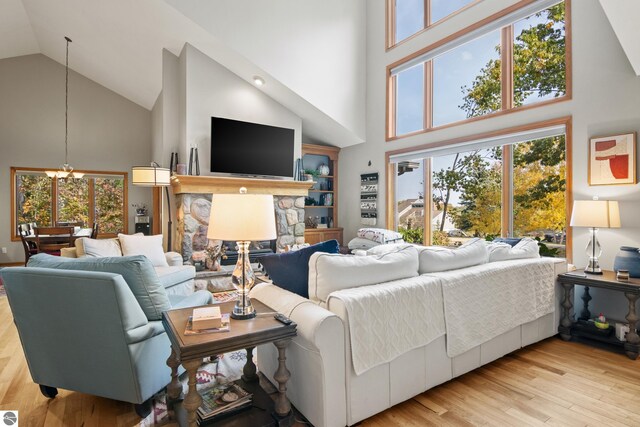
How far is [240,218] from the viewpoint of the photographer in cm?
174

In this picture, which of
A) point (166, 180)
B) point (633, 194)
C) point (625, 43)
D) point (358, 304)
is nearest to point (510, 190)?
point (633, 194)

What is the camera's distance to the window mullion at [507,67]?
13.9 feet

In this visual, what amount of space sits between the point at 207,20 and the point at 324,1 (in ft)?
A: 7.16

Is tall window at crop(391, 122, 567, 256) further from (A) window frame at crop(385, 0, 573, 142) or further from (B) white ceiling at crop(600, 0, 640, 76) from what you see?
(B) white ceiling at crop(600, 0, 640, 76)

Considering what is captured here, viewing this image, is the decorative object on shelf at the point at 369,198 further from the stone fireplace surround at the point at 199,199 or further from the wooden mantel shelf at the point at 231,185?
the stone fireplace surround at the point at 199,199

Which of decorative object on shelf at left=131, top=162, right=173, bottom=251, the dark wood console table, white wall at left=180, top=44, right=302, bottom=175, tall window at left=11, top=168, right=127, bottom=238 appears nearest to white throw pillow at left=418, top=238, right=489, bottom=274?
the dark wood console table

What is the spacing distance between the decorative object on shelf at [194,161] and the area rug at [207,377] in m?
3.13

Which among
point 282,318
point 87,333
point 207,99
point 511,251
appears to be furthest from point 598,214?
point 207,99

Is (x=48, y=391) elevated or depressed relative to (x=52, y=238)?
depressed

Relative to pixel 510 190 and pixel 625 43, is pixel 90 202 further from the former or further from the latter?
pixel 625 43

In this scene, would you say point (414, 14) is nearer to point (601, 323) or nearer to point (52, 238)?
point (601, 323)

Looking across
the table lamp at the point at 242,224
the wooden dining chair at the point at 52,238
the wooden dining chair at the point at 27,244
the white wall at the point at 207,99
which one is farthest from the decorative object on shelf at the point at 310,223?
the table lamp at the point at 242,224

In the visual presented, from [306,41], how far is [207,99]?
185cm

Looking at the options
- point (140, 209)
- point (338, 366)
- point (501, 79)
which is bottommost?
point (338, 366)
